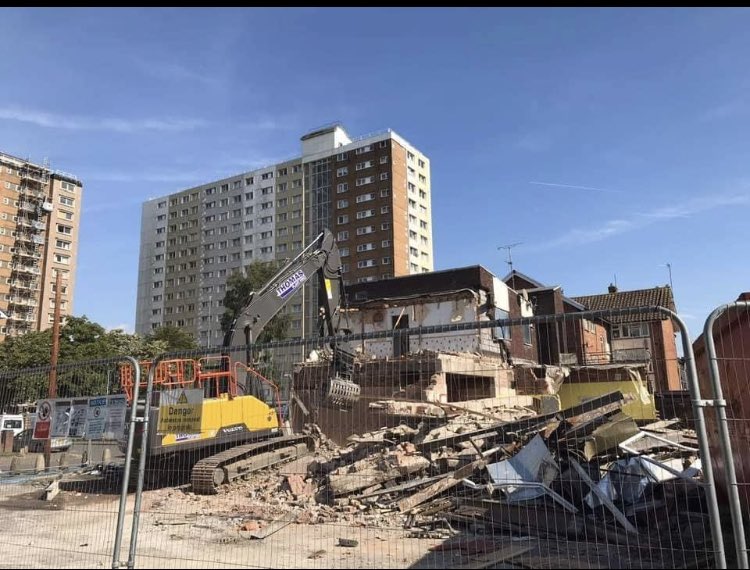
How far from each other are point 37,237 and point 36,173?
384 inches

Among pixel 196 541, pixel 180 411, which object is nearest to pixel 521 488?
pixel 196 541

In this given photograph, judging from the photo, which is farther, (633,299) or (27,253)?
(27,253)

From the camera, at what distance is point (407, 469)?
32.6ft

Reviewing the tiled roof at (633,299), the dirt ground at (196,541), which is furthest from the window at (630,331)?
the dirt ground at (196,541)


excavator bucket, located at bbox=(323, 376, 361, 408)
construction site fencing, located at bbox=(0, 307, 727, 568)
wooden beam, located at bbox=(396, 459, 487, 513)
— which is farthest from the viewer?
excavator bucket, located at bbox=(323, 376, 361, 408)

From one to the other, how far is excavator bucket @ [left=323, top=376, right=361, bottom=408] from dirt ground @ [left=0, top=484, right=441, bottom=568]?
398 centimetres

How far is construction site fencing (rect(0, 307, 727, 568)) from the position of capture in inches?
260

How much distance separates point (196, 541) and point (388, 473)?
10.9 feet

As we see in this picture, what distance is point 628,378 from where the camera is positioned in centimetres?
1828

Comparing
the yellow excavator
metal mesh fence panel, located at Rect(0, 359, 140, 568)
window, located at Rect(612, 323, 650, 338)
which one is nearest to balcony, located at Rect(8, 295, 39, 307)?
window, located at Rect(612, 323, 650, 338)

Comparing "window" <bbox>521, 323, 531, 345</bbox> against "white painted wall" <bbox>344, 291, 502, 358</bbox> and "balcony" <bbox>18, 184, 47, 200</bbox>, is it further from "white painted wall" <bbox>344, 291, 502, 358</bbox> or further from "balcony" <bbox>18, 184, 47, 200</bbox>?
"balcony" <bbox>18, 184, 47, 200</bbox>

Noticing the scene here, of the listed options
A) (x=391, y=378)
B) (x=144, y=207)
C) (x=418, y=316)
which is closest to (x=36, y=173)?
(x=144, y=207)

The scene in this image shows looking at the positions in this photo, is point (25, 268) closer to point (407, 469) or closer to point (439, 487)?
point (407, 469)

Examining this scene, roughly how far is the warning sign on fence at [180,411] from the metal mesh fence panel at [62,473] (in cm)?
79
